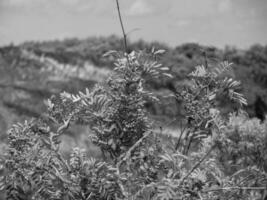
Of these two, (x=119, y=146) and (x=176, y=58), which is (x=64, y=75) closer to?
(x=176, y=58)

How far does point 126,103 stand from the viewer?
1.75 metres

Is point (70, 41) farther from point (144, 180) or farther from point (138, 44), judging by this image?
point (144, 180)

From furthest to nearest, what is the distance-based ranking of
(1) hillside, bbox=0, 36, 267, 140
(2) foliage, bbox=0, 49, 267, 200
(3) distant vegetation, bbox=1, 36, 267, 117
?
1. (3) distant vegetation, bbox=1, 36, 267, 117
2. (1) hillside, bbox=0, 36, 267, 140
3. (2) foliage, bbox=0, 49, 267, 200

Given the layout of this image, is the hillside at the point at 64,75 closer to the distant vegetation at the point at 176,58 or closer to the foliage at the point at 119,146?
the distant vegetation at the point at 176,58

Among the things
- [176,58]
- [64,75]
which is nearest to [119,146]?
[64,75]

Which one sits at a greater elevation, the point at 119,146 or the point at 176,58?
the point at 119,146

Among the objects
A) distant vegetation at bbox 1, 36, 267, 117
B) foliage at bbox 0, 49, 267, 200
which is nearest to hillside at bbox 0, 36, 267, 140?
distant vegetation at bbox 1, 36, 267, 117

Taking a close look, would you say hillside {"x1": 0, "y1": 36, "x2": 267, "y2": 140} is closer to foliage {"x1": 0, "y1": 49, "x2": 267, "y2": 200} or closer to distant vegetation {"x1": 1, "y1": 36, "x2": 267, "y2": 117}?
distant vegetation {"x1": 1, "y1": 36, "x2": 267, "y2": 117}

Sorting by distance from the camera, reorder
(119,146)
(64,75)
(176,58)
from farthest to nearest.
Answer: (176,58)
(64,75)
(119,146)

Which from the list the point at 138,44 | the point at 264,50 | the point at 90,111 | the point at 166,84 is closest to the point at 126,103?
the point at 90,111

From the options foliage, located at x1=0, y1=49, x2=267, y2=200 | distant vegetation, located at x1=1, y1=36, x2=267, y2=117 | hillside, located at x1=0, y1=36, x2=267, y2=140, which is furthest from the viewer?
distant vegetation, located at x1=1, y1=36, x2=267, y2=117

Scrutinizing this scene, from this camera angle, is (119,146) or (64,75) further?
(64,75)

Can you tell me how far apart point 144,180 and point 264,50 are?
82.7 ft

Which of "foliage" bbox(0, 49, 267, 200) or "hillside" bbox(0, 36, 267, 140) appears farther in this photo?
"hillside" bbox(0, 36, 267, 140)
